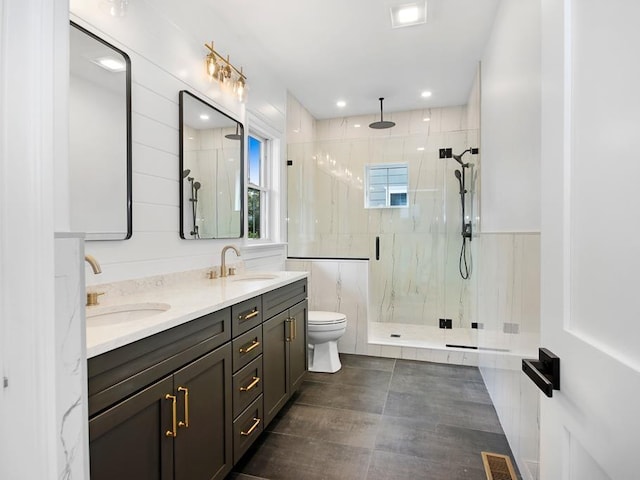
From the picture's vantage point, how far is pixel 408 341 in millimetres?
3537

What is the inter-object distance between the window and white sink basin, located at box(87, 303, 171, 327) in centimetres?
148

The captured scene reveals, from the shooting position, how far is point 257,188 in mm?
3268

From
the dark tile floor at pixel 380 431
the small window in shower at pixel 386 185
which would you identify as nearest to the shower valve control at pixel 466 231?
the small window in shower at pixel 386 185

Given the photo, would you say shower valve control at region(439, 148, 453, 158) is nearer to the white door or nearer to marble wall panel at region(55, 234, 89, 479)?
the white door

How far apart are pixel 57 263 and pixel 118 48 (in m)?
1.52

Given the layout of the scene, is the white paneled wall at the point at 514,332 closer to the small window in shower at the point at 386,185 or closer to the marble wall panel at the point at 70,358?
the small window in shower at the point at 386,185

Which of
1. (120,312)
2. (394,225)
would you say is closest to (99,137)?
(120,312)

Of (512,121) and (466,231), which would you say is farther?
(466,231)

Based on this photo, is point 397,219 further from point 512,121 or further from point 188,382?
point 188,382

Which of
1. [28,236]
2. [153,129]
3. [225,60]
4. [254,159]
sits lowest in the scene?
[28,236]

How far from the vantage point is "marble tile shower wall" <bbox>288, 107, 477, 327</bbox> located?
3834mm

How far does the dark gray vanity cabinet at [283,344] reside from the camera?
2.04m

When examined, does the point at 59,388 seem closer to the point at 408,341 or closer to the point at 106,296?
the point at 106,296

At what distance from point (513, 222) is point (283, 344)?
1.54 meters
